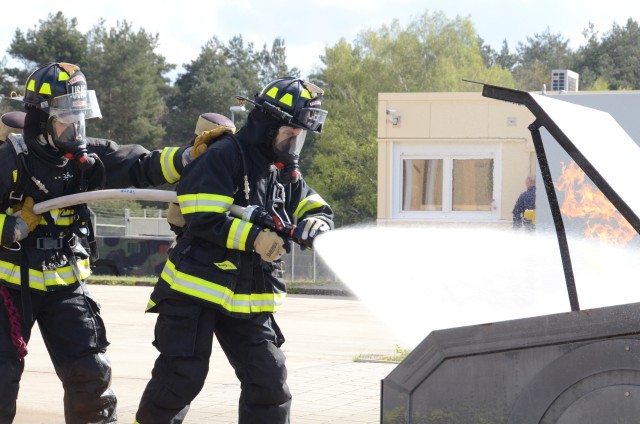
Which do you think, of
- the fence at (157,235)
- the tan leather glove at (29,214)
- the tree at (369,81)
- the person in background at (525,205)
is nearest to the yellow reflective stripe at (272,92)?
the tan leather glove at (29,214)

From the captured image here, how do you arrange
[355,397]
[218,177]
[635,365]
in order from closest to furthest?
1. [635,365]
2. [218,177]
3. [355,397]

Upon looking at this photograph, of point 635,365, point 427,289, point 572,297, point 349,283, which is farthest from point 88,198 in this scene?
point 635,365

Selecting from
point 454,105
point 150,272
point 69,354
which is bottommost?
point 150,272

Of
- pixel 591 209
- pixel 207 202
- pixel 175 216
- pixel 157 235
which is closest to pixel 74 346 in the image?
pixel 175 216

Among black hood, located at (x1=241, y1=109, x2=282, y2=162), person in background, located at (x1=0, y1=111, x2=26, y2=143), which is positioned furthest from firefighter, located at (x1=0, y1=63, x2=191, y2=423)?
person in background, located at (x1=0, y1=111, x2=26, y2=143)

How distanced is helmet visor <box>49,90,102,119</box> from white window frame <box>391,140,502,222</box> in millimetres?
15667

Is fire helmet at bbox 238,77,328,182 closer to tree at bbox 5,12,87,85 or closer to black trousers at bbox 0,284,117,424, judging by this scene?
black trousers at bbox 0,284,117,424

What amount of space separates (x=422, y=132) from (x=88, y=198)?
1640 centimetres

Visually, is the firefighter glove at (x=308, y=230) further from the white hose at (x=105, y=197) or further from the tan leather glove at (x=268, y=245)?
the white hose at (x=105, y=197)

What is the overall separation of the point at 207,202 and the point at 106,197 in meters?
0.74

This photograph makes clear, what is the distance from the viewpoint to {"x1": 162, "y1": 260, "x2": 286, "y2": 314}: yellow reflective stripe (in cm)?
456

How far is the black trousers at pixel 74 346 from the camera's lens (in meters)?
5.09

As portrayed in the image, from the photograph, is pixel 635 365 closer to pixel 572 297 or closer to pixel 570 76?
pixel 572 297

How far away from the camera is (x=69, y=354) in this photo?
5109 millimetres
